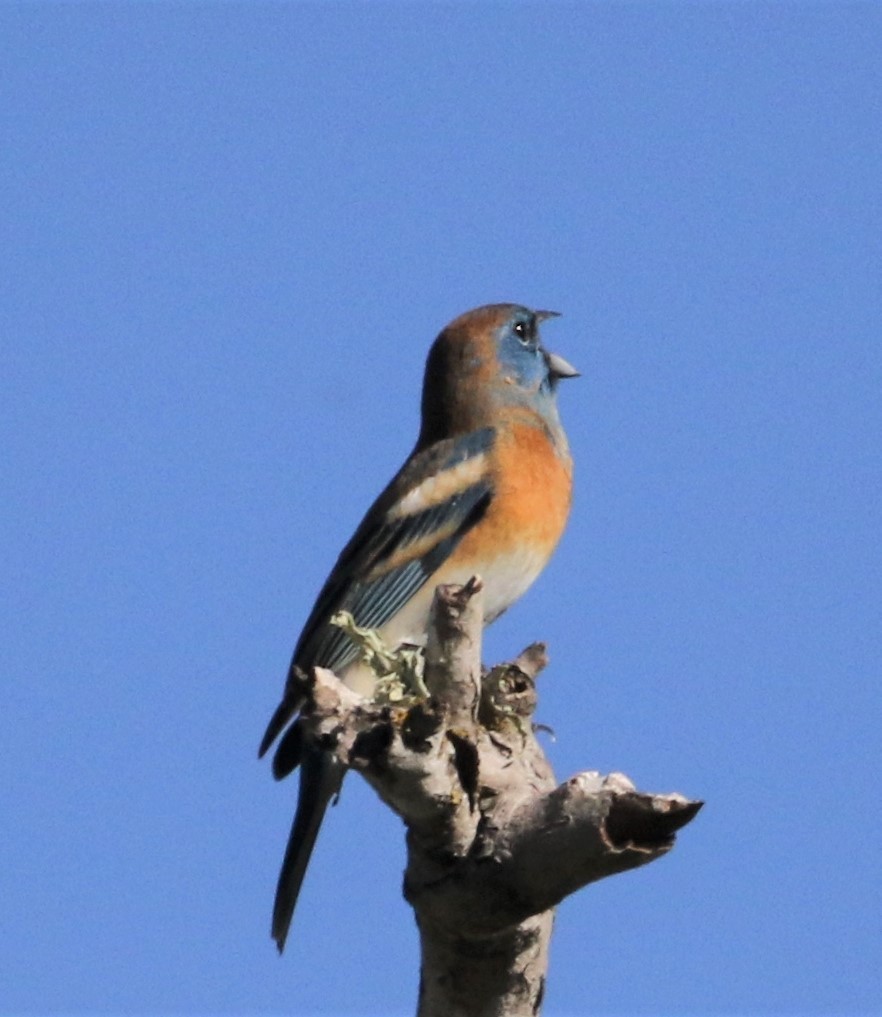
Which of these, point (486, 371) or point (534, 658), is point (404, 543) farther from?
point (534, 658)

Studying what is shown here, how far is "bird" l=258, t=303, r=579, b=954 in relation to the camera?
7.68m

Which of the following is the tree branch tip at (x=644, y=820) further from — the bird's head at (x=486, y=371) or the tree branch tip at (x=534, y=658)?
the bird's head at (x=486, y=371)

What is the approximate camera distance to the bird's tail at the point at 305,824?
7.66 meters

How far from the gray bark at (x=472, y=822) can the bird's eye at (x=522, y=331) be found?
3784 mm

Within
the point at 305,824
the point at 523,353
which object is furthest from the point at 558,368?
the point at 305,824

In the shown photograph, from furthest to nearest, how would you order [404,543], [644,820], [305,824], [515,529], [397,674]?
[404,543]
[515,529]
[305,824]
[397,674]
[644,820]

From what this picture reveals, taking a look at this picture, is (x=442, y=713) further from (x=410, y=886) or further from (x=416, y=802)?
(x=410, y=886)

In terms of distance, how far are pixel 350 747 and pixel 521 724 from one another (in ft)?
3.32

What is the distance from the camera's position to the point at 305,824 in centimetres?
770

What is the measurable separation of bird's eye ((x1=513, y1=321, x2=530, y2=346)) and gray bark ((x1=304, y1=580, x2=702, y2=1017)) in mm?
3784

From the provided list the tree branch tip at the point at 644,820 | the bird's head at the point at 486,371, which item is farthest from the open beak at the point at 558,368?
the tree branch tip at the point at 644,820

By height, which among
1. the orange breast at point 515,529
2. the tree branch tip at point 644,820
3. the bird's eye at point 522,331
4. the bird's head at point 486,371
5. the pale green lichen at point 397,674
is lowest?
the tree branch tip at point 644,820

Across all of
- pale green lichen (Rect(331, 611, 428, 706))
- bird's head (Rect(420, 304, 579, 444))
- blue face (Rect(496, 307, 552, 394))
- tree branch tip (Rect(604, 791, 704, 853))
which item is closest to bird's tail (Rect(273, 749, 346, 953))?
bird's head (Rect(420, 304, 579, 444))

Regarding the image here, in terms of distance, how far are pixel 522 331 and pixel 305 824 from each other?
2.54 metres
